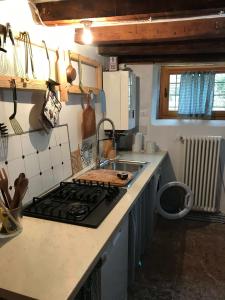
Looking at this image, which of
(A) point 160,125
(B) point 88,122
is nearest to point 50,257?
(B) point 88,122

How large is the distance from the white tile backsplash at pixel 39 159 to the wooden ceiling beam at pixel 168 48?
3.61 ft

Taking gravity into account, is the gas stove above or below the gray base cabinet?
above

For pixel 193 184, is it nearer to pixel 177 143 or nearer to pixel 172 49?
pixel 177 143

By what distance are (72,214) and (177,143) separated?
204cm

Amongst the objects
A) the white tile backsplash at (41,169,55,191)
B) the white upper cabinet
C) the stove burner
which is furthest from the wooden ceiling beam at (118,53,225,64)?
the stove burner

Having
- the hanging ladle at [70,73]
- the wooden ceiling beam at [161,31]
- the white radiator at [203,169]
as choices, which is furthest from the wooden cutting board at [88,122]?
the white radiator at [203,169]

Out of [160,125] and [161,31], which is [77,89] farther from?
[160,125]

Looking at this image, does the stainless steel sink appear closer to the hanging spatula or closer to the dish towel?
the dish towel

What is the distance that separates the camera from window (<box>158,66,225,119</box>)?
300 centimetres

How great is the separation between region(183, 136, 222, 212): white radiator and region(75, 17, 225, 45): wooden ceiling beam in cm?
125

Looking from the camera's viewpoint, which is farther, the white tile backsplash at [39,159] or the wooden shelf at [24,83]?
the white tile backsplash at [39,159]

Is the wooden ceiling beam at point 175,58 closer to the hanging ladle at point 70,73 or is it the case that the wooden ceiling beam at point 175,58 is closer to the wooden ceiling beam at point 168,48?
the wooden ceiling beam at point 168,48

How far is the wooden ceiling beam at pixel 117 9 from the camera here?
1.39 metres

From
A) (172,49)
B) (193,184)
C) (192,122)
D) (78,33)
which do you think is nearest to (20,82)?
(78,33)
